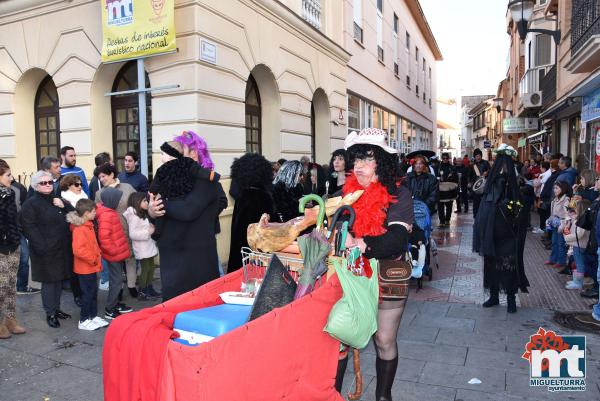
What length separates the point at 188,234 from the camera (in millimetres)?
3410

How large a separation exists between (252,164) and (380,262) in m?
1.87

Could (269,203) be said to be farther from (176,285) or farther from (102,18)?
(102,18)

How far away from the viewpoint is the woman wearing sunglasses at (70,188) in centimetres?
576

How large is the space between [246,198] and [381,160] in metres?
1.77

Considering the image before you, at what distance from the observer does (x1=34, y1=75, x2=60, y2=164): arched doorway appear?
996 centimetres

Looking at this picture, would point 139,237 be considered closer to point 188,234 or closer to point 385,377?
point 188,234

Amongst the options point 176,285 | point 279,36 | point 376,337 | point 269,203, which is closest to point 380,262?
point 376,337

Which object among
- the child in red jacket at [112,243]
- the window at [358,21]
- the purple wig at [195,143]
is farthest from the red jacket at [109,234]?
the window at [358,21]

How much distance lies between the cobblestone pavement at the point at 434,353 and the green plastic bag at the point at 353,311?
4.28 feet

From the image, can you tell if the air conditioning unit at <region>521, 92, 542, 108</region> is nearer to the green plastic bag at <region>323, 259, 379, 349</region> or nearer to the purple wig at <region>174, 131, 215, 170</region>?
the purple wig at <region>174, 131, 215, 170</region>

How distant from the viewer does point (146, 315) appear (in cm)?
238

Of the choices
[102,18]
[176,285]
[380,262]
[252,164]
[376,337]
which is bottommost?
[376,337]

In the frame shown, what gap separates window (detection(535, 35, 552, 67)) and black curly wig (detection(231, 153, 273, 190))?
69.0 feet

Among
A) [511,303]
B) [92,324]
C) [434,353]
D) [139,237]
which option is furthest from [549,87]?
[92,324]
